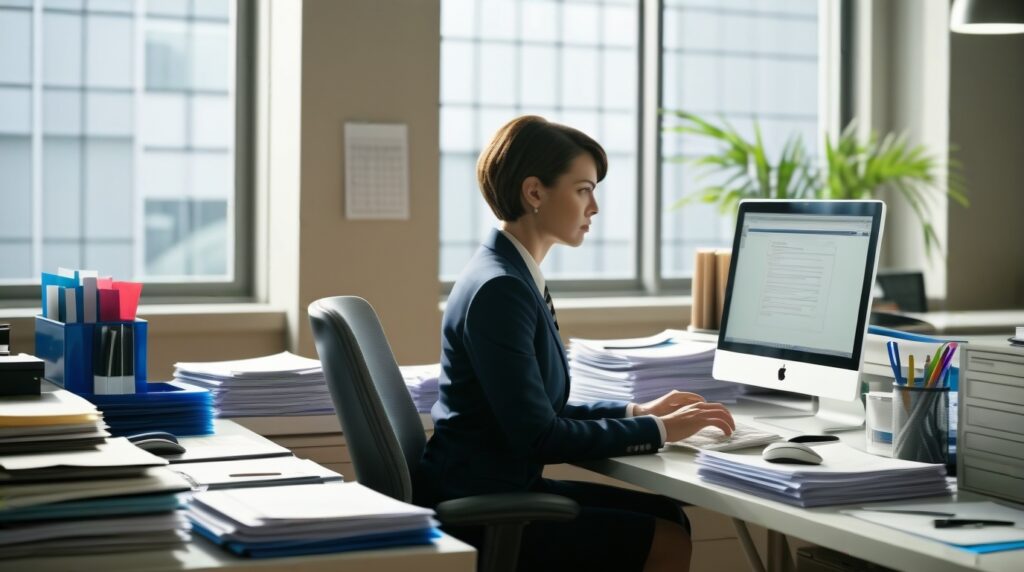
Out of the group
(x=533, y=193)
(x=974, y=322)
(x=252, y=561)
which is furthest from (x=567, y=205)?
(x=974, y=322)

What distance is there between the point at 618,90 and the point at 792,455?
3.29 metres

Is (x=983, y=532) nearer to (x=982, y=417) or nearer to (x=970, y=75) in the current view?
(x=982, y=417)

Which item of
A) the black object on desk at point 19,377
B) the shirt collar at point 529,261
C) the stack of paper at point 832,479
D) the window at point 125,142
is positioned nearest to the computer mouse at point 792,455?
the stack of paper at point 832,479

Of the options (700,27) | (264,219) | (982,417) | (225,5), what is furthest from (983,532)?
(700,27)

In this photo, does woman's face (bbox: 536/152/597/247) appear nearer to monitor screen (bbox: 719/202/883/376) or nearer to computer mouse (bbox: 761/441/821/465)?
monitor screen (bbox: 719/202/883/376)

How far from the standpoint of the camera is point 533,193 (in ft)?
7.75

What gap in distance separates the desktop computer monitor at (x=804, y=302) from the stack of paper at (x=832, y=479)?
1.33 ft

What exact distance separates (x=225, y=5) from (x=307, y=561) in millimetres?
3238

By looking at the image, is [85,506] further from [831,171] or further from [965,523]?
[831,171]

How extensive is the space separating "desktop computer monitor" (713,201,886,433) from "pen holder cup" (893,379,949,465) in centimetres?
21

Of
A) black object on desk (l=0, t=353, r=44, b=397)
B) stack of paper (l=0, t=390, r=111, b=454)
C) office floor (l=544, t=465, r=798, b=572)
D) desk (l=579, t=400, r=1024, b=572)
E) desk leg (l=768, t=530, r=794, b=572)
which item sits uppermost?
black object on desk (l=0, t=353, r=44, b=397)

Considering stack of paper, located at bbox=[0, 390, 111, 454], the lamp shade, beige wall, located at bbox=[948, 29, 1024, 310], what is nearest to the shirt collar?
stack of paper, located at bbox=[0, 390, 111, 454]

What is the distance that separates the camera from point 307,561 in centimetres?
135

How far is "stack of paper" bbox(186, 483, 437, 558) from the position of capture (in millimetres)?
1362
